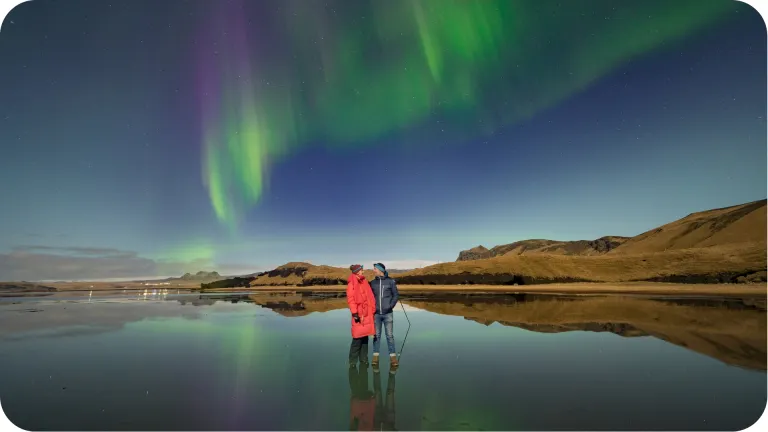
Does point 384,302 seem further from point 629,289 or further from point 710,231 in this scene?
point 710,231

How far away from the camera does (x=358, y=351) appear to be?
967 cm

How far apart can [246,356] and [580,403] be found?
8.86 metres

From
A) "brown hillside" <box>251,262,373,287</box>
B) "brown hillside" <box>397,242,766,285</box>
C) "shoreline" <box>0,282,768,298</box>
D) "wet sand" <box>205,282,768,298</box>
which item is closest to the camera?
"wet sand" <box>205,282,768,298</box>

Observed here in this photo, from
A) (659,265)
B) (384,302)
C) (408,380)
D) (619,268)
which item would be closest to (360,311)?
(384,302)

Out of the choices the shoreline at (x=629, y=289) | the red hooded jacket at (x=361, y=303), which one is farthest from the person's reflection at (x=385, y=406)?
the shoreline at (x=629, y=289)

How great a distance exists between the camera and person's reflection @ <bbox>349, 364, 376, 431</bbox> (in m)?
5.77

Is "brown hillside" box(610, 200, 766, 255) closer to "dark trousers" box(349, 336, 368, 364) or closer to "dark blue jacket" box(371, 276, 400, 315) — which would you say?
"dark blue jacket" box(371, 276, 400, 315)

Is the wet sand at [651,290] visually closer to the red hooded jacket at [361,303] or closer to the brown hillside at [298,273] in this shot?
the red hooded jacket at [361,303]

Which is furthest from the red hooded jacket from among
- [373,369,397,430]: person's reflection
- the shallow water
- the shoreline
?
the shoreline

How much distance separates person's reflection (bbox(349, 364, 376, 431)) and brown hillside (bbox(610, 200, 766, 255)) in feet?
241

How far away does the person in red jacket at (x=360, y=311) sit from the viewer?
371 inches

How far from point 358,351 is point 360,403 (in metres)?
2.97

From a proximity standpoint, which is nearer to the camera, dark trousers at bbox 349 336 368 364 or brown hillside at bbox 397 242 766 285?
dark trousers at bbox 349 336 368 364

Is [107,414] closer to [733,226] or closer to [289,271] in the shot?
[733,226]
